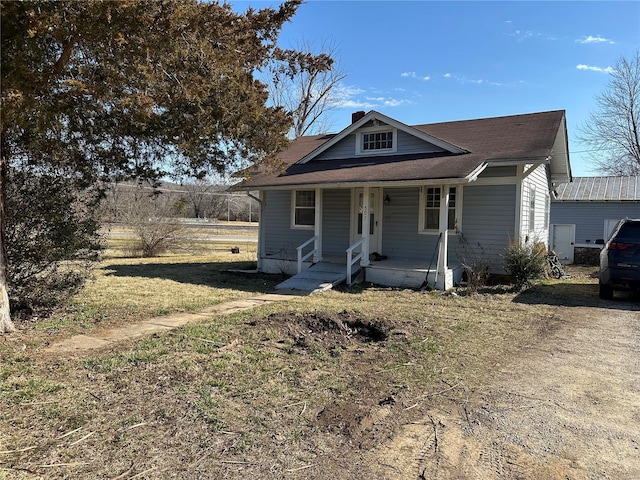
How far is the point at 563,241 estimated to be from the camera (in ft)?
65.0

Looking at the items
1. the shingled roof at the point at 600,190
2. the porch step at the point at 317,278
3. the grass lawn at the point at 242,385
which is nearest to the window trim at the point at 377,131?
the porch step at the point at 317,278

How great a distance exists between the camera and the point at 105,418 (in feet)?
11.2

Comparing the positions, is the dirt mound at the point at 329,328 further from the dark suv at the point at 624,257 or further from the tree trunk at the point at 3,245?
the dark suv at the point at 624,257

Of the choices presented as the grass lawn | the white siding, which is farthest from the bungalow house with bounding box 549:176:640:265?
the grass lawn

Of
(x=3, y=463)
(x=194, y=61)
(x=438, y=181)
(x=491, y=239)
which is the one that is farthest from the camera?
(x=491, y=239)

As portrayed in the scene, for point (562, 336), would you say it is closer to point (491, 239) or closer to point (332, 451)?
point (332, 451)

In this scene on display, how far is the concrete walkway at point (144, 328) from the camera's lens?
5.41 m

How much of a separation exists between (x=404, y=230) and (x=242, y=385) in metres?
9.22

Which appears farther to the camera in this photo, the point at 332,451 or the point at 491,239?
the point at 491,239

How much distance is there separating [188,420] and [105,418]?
657 mm

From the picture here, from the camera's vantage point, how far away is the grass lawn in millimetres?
2898

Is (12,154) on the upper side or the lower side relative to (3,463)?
upper

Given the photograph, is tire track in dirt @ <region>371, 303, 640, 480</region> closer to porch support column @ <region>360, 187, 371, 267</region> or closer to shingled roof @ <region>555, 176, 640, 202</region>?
porch support column @ <region>360, 187, 371, 267</region>


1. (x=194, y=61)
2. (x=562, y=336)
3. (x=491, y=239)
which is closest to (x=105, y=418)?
(x=194, y=61)
